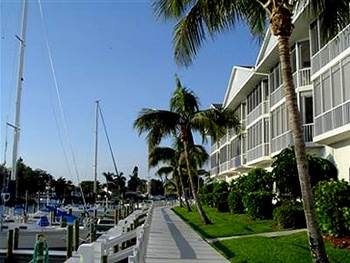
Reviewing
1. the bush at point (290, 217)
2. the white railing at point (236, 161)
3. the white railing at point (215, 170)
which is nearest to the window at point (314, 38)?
the bush at point (290, 217)

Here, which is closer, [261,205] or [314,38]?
[261,205]

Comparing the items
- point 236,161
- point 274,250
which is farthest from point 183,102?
point 236,161

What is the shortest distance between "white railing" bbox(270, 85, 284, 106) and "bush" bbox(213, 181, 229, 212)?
8.61 metres

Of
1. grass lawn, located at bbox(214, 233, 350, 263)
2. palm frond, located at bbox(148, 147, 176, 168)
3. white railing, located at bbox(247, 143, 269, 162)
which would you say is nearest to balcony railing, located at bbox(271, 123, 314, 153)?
white railing, located at bbox(247, 143, 269, 162)

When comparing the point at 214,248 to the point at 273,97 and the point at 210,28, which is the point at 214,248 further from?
the point at 273,97

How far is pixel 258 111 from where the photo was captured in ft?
136

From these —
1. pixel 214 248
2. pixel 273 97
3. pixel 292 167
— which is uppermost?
pixel 273 97

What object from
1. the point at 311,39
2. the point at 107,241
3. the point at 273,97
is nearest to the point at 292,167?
the point at 311,39

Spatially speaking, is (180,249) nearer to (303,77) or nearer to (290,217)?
(290,217)

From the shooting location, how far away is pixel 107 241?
40.8ft

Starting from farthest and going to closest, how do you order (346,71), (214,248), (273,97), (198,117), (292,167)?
(273,97) → (198,117) → (292,167) → (346,71) → (214,248)

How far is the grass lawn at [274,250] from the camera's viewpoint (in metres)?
13.9

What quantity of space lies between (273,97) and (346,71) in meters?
13.0

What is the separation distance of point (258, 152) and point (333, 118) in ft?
52.3
